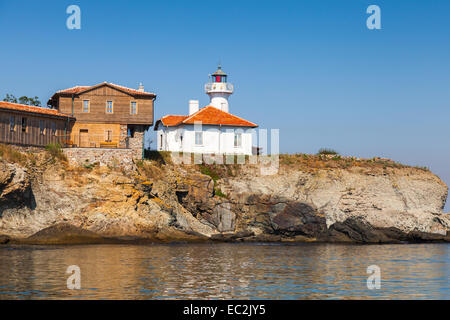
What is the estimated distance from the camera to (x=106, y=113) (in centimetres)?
5306

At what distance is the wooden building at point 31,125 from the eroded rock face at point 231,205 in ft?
12.9

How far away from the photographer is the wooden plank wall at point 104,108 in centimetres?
5262

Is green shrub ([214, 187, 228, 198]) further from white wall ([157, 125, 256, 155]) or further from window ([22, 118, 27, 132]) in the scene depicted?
window ([22, 118, 27, 132])

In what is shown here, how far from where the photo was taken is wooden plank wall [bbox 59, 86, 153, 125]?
52.6 meters

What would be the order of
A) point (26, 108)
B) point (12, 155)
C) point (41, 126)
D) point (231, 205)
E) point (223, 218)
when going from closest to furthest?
point (12, 155) < point (26, 108) < point (41, 126) < point (223, 218) < point (231, 205)

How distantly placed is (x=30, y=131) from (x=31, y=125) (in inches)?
20.0

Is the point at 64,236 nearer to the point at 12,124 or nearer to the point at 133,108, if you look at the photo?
the point at 12,124

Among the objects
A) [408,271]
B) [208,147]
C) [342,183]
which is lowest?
[408,271]

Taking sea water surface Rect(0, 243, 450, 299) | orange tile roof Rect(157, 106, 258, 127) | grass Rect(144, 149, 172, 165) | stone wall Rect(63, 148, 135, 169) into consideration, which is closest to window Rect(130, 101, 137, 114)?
grass Rect(144, 149, 172, 165)

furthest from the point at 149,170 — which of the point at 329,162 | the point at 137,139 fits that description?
the point at 329,162

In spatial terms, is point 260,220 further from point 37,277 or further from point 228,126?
point 37,277
